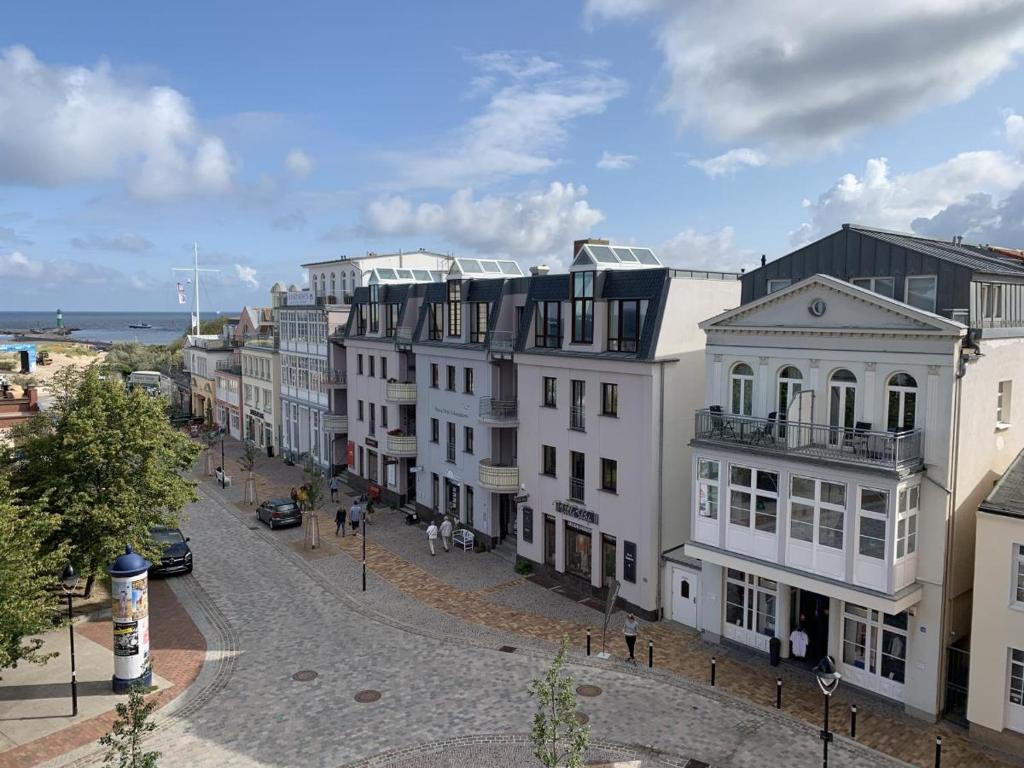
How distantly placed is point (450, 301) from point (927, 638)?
2342 cm

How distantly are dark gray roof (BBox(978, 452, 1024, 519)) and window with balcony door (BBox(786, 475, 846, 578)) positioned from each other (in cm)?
309

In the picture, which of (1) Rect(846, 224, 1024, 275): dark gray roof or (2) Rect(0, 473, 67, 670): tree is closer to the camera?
(2) Rect(0, 473, 67, 670): tree

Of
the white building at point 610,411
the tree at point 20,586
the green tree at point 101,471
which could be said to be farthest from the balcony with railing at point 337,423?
the tree at point 20,586

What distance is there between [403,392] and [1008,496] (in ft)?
87.3

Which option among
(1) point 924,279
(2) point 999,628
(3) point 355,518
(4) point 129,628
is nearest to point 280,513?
(3) point 355,518

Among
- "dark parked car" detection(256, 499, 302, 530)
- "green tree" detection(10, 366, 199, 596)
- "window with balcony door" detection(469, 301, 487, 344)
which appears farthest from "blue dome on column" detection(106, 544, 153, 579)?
"window with balcony door" detection(469, 301, 487, 344)

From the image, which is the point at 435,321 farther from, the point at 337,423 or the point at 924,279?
the point at 924,279

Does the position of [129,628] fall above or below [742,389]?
below

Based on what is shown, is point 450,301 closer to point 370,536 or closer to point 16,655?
point 370,536

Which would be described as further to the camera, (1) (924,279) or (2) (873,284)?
(2) (873,284)

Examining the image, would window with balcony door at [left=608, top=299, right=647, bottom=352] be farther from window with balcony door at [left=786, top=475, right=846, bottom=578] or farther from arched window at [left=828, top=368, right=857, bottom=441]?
window with balcony door at [left=786, top=475, right=846, bottom=578]

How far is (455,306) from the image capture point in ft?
116

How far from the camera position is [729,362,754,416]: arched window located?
21.9m

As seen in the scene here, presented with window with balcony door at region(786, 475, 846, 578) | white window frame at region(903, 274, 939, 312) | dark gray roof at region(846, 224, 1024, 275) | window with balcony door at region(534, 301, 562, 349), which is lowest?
window with balcony door at region(786, 475, 846, 578)
